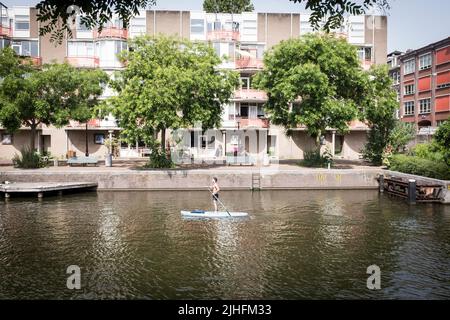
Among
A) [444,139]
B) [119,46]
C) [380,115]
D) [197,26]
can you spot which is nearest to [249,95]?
[197,26]

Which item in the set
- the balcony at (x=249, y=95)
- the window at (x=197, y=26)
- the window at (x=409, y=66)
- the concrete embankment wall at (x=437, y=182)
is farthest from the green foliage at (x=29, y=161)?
the window at (x=409, y=66)

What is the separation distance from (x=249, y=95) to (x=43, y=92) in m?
22.2

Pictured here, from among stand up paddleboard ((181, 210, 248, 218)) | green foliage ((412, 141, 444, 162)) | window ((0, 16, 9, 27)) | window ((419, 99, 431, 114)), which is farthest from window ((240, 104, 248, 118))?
window ((419, 99, 431, 114))

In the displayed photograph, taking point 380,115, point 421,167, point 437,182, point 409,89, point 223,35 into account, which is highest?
point 223,35

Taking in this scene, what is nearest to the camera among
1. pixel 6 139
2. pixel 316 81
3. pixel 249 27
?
pixel 316 81

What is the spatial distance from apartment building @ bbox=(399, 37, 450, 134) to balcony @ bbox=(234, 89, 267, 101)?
2284cm

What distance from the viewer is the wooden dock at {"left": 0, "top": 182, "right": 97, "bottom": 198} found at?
3103 cm

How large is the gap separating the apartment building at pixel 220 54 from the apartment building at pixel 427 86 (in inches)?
476

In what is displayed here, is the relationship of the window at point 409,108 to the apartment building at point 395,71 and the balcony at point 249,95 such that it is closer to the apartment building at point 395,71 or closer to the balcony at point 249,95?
the apartment building at point 395,71

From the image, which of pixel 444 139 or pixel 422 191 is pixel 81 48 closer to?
pixel 444 139

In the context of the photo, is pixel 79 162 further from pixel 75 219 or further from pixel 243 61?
pixel 243 61

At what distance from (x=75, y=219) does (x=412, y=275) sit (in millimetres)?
17219

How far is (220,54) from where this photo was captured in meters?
50.6
